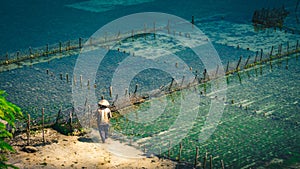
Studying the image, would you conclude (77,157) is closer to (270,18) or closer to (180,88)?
(180,88)

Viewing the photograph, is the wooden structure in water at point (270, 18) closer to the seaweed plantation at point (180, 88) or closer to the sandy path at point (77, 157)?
the seaweed plantation at point (180, 88)

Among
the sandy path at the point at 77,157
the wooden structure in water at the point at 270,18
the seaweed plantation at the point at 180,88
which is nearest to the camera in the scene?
the sandy path at the point at 77,157

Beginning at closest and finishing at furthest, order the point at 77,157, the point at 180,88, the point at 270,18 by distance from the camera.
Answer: the point at 77,157 → the point at 180,88 → the point at 270,18

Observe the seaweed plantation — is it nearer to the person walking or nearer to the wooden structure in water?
the wooden structure in water

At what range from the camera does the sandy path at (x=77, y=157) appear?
18281 millimetres

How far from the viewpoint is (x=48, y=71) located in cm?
2780

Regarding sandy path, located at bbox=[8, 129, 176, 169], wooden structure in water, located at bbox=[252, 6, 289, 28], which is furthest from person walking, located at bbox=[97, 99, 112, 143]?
wooden structure in water, located at bbox=[252, 6, 289, 28]

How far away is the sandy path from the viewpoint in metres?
18.3

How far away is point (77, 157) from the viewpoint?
61.6ft

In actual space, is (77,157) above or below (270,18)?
below

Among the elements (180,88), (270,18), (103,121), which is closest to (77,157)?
(103,121)

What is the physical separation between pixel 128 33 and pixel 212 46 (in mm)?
5345

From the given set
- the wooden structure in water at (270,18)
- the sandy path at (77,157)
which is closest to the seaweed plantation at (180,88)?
the wooden structure in water at (270,18)

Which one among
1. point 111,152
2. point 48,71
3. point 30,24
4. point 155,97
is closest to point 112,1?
point 30,24
